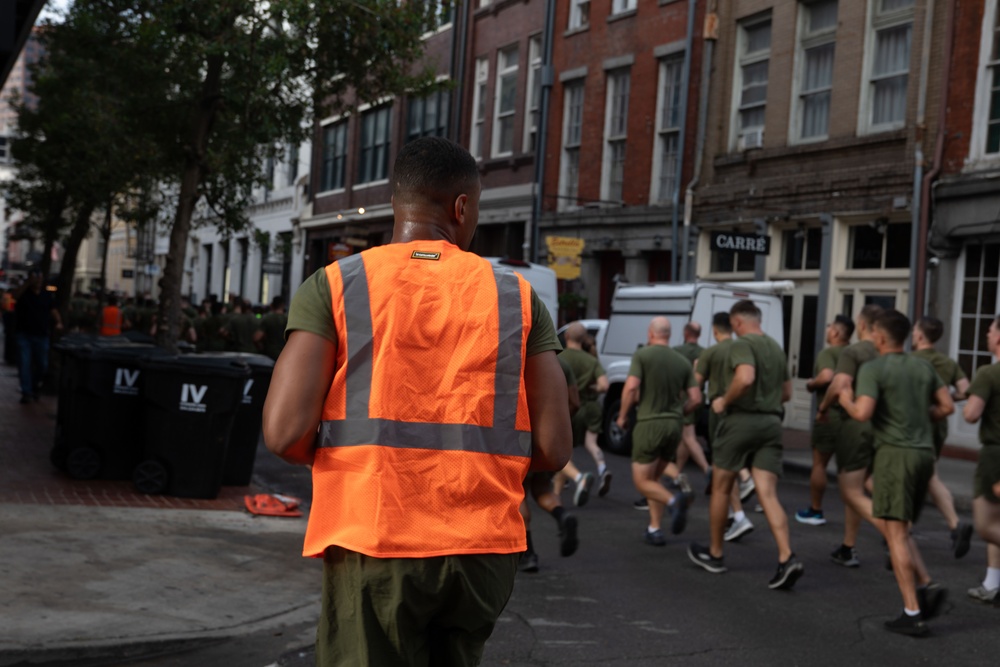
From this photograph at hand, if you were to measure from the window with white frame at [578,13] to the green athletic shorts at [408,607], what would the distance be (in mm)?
24815

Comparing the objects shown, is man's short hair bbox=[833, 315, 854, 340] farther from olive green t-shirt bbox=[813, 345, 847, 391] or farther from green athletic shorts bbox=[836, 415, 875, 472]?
green athletic shorts bbox=[836, 415, 875, 472]

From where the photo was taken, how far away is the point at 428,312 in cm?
273

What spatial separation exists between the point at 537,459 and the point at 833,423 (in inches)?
323

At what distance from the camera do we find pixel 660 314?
55.5ft

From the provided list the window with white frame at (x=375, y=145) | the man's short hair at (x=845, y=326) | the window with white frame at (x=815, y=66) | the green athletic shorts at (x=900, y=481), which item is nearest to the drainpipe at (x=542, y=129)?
the window with white frame at (x=815, y=66)

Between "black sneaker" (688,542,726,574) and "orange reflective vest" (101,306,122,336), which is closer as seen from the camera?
"black sneaker" (688,542,726,574)

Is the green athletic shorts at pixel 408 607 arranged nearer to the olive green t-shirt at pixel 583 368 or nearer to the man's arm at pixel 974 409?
the man's arm at pixel 974 409

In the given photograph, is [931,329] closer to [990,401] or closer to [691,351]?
[990,401]

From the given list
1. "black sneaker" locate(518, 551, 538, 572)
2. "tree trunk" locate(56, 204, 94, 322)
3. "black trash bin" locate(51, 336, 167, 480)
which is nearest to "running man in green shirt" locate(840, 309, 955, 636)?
"black sneaker" locate(518, 551, 538, 572)

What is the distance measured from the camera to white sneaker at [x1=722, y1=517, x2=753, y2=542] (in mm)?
9625

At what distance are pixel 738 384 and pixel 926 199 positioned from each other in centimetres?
1039

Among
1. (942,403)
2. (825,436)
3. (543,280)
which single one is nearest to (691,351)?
(825,436)

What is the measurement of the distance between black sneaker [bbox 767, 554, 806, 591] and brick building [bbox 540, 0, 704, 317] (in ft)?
47.9

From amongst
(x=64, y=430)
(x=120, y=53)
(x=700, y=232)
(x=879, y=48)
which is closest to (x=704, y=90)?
(x=700, y=232)
